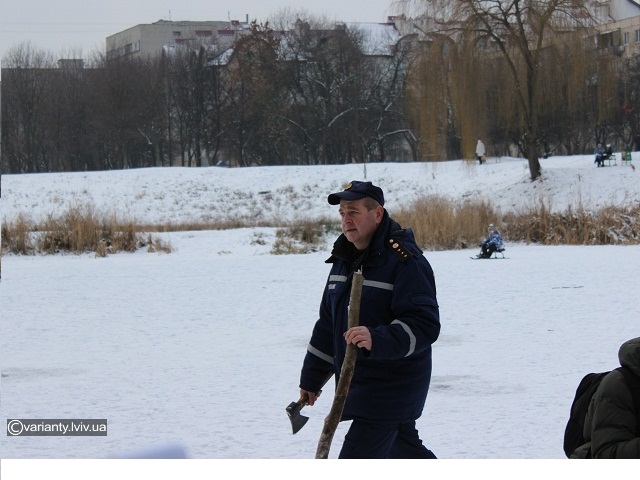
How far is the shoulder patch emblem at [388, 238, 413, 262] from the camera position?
3514 millimetres

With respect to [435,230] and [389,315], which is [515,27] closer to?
[435,230]

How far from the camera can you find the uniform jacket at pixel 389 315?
3.46 metres

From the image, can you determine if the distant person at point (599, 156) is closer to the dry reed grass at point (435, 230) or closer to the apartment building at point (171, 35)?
the dry reed grass at point (435, 230)

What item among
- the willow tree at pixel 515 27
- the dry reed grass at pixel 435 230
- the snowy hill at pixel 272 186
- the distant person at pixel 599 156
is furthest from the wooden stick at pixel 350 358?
the distant person at pixel 599 156

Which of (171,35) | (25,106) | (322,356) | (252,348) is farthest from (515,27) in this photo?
(322,356)

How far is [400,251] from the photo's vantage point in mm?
3525

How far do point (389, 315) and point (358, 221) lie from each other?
0.33 metres

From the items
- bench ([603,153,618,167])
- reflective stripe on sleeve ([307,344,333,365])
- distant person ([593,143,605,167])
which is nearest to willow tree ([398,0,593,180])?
distant person ([593,143,605,167])

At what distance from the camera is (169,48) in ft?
40.7

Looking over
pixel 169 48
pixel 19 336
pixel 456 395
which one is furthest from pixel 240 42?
pixel 456 395

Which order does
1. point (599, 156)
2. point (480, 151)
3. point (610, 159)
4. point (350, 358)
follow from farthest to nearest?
point (480, 151) < point (610, 159) < point (599, 156) < point (350, 358)

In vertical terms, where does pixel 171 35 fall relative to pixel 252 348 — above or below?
above

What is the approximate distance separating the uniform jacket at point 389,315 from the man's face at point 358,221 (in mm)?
31

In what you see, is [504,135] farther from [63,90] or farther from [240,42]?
[240,42]
